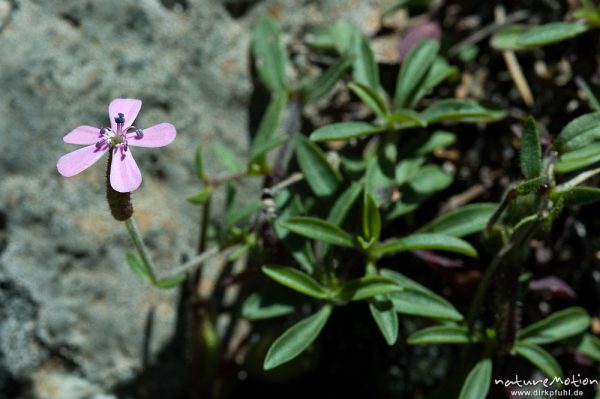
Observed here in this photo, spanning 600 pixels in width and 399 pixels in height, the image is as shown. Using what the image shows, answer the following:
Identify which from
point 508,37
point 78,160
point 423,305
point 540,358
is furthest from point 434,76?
point 78,160

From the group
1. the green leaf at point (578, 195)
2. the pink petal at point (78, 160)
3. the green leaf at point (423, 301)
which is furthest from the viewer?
the green leaf at point (423, 301)

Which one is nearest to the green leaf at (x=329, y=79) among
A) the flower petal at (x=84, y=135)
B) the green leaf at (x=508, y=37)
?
the green leaf at (x=508, y=37)

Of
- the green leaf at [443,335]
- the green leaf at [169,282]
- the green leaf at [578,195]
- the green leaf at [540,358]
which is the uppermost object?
the green leaf at [169,282]

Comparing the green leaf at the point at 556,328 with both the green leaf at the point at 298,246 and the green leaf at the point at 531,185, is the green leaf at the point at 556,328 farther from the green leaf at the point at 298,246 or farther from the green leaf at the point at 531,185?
the green leaf at the point at 298,246

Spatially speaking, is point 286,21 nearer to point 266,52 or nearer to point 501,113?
point 266,52

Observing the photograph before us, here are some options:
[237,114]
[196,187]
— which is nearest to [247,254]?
[196,187]

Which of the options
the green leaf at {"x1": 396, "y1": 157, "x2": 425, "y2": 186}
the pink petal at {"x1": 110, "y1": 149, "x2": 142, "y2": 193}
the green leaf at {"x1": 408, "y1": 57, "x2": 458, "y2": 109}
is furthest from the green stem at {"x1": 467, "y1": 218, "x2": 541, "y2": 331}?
the pink petal at {"x1": 110, "y1": 149, "x2": 142, "y2": 193}

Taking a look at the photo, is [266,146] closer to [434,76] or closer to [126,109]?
[126,109]

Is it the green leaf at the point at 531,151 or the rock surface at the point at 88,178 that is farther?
the rock surface at the point at 88,178
